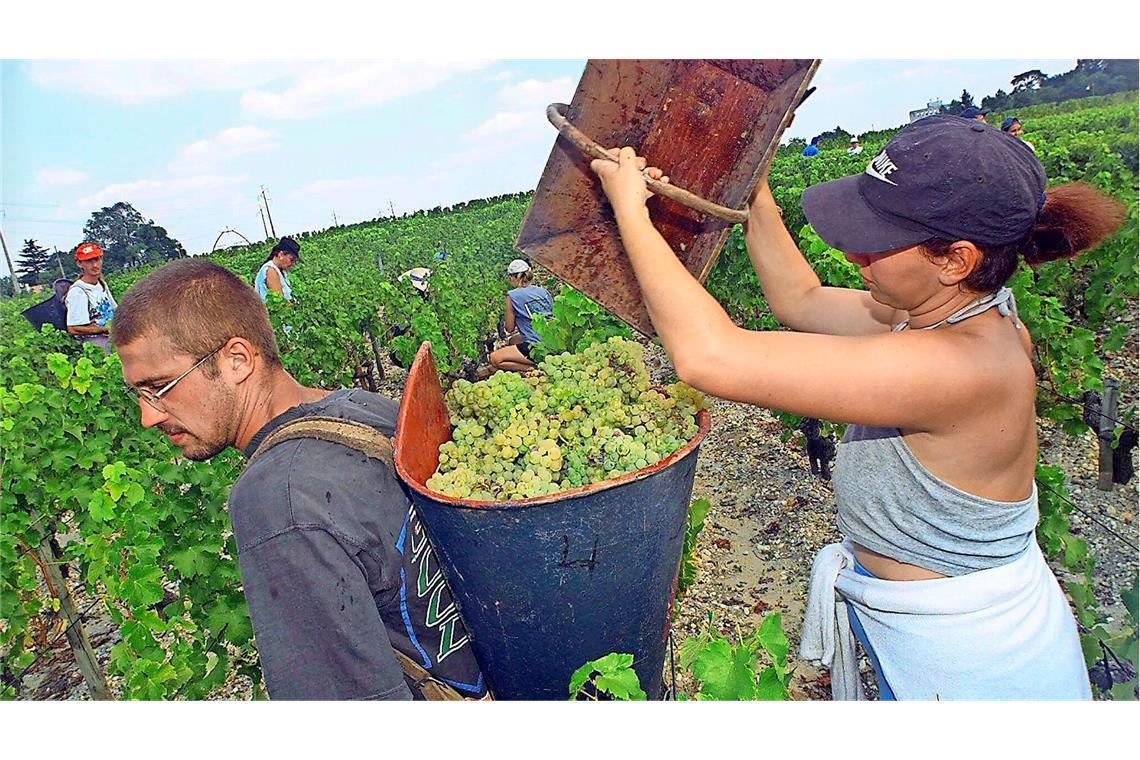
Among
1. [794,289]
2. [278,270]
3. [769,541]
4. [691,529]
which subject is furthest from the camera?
[278,270]

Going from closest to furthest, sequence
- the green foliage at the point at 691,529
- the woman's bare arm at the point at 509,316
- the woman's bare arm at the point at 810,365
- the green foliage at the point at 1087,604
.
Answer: the woman's bare arm at the point at 810,365 < the green foliage at the point at 1087,604 < the green foliage at the point at 691,529 < the woman's bare arm at the point at 509,316

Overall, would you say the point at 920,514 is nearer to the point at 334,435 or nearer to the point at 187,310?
the point at 334,435

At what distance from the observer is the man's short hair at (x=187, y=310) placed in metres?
1.67

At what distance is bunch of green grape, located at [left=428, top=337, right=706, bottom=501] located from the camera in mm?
1637

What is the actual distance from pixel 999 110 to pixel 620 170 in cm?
2965

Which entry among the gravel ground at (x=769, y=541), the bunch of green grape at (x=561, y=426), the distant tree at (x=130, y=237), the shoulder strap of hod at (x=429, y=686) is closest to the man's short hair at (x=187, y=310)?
the bunch of green grape at (x=561, y=426)

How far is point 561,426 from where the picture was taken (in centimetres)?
182

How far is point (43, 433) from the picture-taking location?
397 cm

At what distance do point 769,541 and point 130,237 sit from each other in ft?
79.1

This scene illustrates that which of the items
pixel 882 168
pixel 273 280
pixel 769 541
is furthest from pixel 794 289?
pixel 273 280

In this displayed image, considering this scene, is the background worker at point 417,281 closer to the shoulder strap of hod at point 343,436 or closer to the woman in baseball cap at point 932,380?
the shoulder strap of hod at point 343,436

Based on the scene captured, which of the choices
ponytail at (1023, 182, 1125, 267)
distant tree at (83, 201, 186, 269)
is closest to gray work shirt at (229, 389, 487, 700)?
ponytail at (1023, 182, 1125, 267)

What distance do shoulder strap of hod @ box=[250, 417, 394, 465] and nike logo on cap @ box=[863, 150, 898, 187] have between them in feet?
4.02

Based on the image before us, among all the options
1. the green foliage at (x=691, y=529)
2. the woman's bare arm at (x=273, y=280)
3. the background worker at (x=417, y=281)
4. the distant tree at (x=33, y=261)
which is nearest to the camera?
the green foliage at (x=691, y=529)
